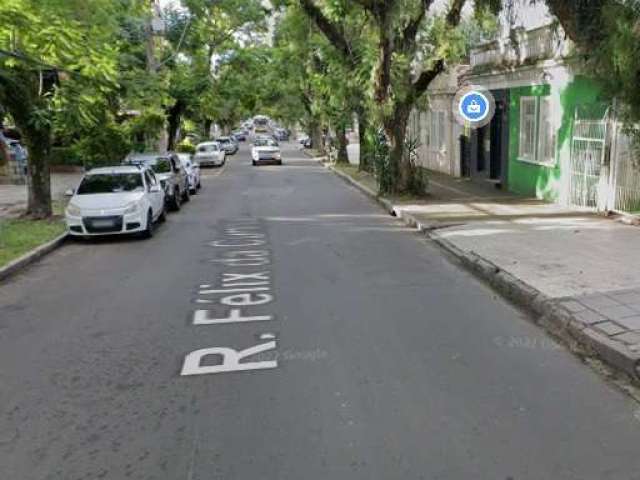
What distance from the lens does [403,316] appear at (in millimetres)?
7199

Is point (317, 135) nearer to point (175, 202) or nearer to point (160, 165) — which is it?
point (160, 165)

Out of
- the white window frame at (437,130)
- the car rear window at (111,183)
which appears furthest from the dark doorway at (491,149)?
the car rear window at (111,183)

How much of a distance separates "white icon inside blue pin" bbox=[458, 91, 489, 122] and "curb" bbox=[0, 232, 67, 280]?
8.98 m

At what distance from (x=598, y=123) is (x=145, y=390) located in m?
12.0

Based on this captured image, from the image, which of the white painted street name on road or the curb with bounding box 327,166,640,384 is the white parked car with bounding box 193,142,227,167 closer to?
the white painted street name on road

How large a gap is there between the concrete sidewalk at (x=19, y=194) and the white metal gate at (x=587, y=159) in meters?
13.8

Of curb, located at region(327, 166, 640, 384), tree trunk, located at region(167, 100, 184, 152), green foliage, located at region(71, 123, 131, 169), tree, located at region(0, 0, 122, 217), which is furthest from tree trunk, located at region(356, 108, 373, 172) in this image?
curb, located at region(327, 166, 640, 384)

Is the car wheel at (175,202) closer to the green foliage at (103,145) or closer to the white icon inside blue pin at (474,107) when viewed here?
the green foliage at (103,145)

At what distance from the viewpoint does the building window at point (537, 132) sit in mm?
16469

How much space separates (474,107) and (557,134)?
290 cm

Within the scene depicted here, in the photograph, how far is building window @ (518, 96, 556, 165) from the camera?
16469 millimetres

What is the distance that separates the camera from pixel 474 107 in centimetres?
1436

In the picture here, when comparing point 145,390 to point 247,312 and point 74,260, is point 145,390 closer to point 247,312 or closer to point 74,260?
point 247,312

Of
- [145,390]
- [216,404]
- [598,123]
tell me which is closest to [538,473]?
[216,404]
